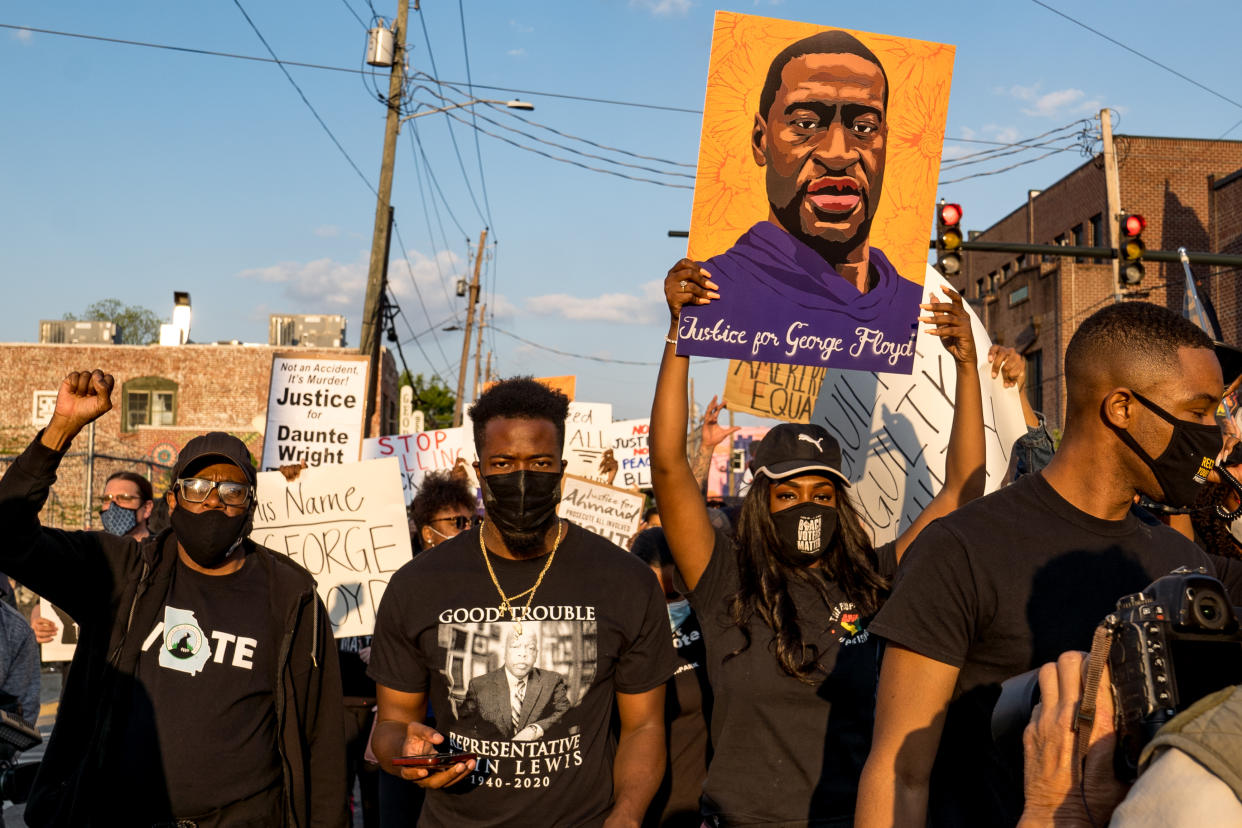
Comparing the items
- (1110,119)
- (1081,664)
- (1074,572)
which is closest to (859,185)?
(1074,572)

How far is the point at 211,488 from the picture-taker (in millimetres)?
4074

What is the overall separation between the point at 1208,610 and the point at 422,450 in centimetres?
1150

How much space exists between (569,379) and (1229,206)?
23.1 meters

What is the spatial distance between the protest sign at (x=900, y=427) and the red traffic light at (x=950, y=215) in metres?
8.79

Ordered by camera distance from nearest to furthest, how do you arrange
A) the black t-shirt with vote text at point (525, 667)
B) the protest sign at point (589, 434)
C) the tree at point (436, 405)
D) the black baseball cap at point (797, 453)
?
the black t-shirt with vote text at point (525, 667) → the black baseball cap at point (797, 453) → the protest sign at point (589, 434) → the tree at point (436, 405)

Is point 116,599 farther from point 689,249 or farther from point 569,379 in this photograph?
point 569,379

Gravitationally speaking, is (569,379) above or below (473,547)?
above

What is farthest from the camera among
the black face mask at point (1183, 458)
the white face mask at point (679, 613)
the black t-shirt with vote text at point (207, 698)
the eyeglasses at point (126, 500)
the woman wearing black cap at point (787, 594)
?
the eyeglasses at point (126, 500)

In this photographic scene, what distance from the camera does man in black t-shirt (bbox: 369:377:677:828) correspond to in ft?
11.0

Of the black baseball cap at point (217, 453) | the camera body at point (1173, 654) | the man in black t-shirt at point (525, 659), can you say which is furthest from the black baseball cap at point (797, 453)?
the camera body at point (1173, 654)

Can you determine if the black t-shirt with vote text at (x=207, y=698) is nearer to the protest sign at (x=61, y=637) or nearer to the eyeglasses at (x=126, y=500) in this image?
the eyeglasses at (x=126, y=500)

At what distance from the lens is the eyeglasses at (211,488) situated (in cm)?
405

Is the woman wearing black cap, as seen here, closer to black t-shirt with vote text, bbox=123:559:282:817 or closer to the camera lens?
black t-shirt with vote text, bbox=123:559:282:817

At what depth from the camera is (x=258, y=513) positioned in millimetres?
7387
